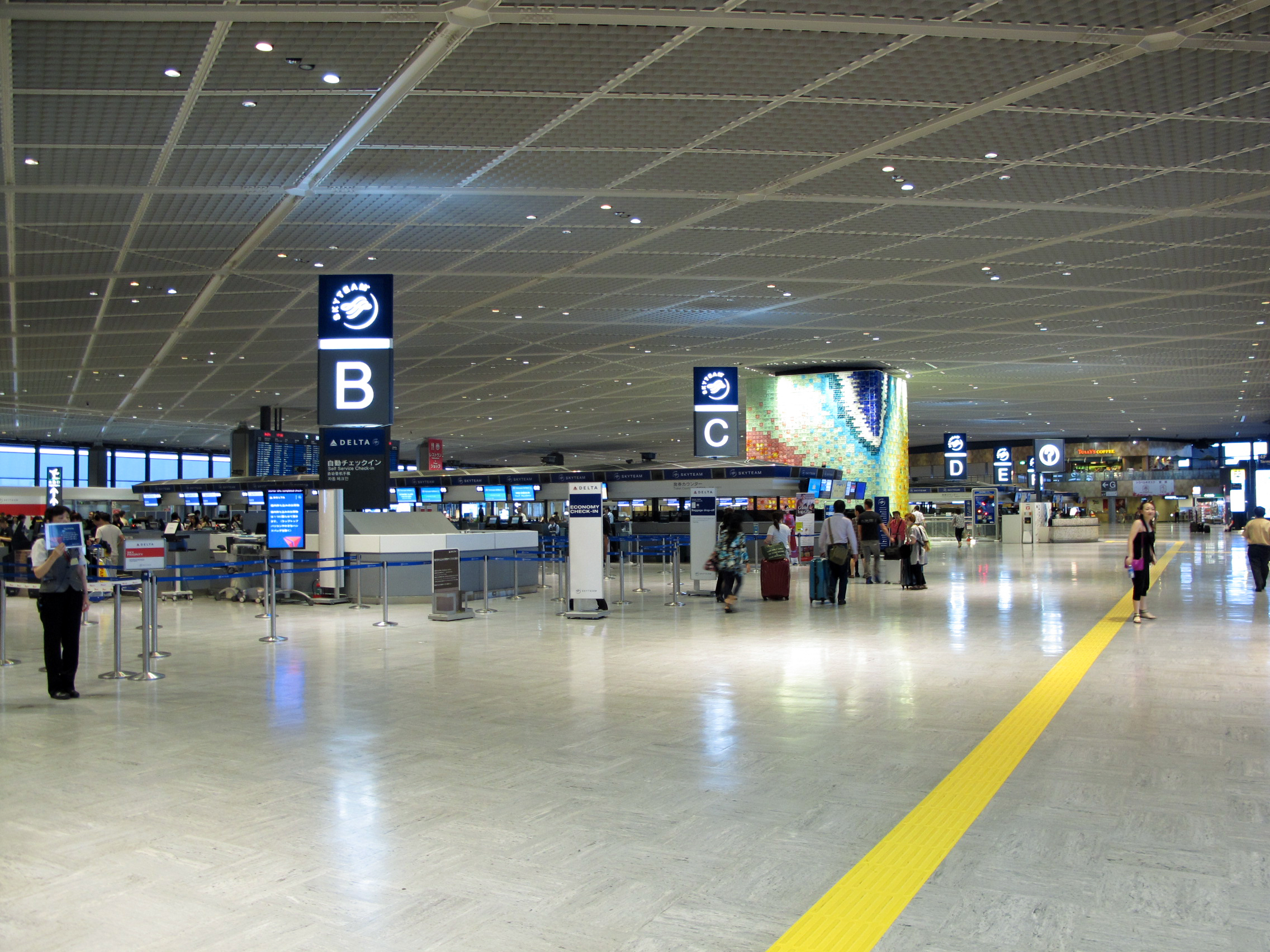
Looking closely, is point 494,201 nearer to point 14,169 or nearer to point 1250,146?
point 14,169

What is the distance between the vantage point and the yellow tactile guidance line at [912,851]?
12.2 feet

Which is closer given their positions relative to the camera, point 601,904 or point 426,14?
point 601,904

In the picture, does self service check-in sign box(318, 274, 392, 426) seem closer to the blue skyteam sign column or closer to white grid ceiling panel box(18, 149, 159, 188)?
the blue skyteam sign column

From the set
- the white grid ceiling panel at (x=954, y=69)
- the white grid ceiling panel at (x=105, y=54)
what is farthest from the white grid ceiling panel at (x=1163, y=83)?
the white grid ceiling panel at (x=105, y=54)

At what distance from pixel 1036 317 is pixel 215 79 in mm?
18533

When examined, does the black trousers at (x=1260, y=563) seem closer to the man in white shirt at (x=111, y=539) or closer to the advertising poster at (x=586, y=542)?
the advertising poster at (x=586, y=542)

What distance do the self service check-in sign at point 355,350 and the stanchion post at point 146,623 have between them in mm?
2878

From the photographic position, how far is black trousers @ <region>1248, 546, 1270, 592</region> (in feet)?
56.3

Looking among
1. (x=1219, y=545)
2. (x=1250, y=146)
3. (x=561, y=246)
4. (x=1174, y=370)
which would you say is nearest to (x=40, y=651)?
(x=561, y=246)

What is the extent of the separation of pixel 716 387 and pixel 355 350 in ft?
49.0

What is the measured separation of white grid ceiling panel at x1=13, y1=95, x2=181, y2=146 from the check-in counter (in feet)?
137

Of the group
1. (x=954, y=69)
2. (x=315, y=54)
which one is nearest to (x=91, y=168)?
(x=315, y=54)

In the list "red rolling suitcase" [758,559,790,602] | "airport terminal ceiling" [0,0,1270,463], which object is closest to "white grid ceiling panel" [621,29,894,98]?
"airport terminal ceiling" [0,0,1270,463]

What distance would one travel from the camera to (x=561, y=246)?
15359mm
